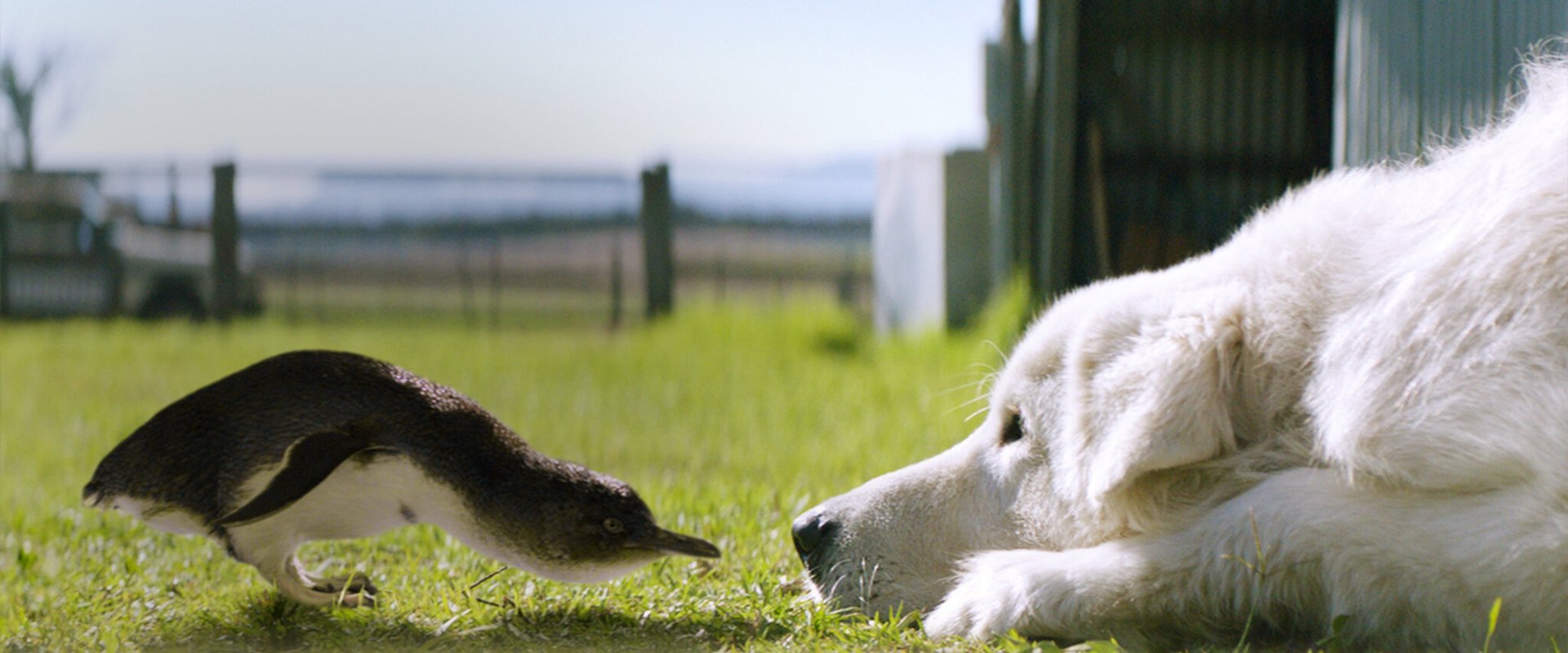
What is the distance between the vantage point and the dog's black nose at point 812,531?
8.26ft

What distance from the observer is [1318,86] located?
8.54 metres

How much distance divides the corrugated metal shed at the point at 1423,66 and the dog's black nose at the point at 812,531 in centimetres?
213

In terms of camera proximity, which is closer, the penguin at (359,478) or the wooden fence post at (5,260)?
the penguin at (359,478)

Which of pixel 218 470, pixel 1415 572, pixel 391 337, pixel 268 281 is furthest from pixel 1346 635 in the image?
pixel 268 281

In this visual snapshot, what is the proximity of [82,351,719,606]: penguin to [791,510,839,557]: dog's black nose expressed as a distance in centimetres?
20

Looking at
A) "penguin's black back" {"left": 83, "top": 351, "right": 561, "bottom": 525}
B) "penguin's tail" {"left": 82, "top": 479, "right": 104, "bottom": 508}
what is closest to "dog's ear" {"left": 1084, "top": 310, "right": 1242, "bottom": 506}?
"penguin's black back" {"left": 83, "top": 351, "right": 561, "bottom": 525}

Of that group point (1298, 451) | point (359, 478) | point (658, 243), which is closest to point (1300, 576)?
point (1298, 451)

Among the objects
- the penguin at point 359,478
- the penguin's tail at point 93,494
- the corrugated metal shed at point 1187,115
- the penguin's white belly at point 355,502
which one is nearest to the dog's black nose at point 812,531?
the penguin at point 359,478

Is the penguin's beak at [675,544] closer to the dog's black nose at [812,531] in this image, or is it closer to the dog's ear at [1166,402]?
the dog's black nose at [812,531]

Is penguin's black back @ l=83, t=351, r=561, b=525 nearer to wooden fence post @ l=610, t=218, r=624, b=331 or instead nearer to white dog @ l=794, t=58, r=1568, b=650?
white dog @ l=794, t=58, r=1568, b=650

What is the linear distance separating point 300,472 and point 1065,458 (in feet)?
4.87

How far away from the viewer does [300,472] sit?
2.31 m

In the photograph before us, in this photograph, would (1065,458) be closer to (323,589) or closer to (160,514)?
(323,589)

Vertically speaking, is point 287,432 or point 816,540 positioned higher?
point 287,432
